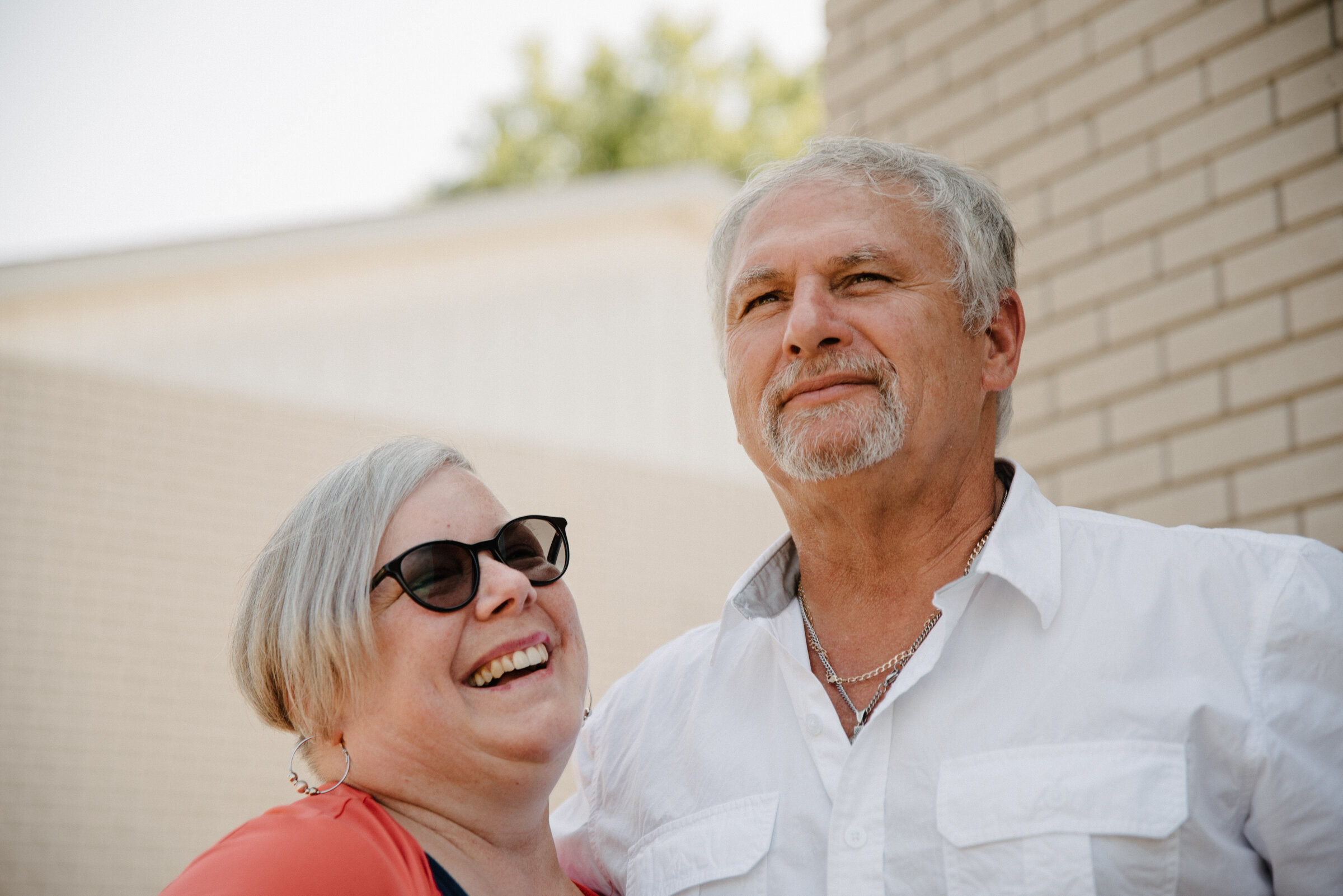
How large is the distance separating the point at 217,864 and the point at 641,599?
8.22 m

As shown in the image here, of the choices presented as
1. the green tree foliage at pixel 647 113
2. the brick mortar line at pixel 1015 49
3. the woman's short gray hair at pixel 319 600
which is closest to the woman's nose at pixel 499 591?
the woman's short gray hair at pixel 319 600

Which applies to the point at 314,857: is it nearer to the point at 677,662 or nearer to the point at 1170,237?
the point at 677,662

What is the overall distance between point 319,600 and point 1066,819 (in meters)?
1.29

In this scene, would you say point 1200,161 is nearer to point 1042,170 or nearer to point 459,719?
point 1042,170

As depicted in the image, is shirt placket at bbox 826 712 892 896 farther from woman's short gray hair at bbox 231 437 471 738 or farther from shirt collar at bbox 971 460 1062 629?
woman's short gray hair at bbox 231 437 471 738

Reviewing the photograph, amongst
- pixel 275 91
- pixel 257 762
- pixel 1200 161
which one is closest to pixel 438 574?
pixel 1200 161

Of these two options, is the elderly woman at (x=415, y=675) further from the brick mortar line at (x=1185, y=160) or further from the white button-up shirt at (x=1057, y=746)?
the brick mortar line at (x=1185, y=160)

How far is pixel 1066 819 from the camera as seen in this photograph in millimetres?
1850

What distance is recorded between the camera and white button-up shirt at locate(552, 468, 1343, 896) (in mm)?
1802

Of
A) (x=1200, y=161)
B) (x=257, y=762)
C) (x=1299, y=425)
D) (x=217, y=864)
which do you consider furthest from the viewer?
(x=257, y=762)

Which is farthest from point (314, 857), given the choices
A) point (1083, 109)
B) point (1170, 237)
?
point (1083, 109)

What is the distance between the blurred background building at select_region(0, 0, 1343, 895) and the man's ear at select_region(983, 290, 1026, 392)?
1095 millimetres

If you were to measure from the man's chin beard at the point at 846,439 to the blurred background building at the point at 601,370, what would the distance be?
1.12 meters

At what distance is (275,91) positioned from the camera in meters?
23.8
